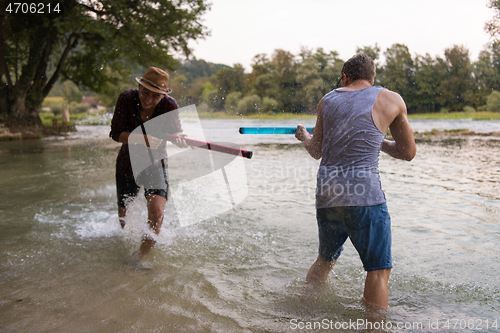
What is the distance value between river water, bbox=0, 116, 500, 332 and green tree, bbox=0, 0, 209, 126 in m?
15.3

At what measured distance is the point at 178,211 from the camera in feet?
21.0

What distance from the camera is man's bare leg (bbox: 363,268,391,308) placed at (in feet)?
8.44

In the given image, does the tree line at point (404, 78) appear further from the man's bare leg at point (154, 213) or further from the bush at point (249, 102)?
the man's bare leg at point (154, 213)

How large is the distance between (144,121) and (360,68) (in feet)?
7.60

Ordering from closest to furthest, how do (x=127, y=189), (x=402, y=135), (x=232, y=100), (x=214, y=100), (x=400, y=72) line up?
1. (x=402, y=135)
2. (x=127, y=189)
3. (x=214, y=100)
4. (x=232, y=100)
5. (x=400, y=72)

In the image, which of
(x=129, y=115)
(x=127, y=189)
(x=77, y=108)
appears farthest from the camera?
(x=77, y=108)

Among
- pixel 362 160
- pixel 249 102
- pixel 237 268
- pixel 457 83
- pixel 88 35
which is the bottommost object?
pixel 237 268

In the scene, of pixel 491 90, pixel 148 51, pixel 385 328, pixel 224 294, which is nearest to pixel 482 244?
pixel 385 328

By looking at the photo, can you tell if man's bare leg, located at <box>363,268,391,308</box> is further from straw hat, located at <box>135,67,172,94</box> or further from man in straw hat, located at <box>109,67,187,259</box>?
straw hat, located at <box>135,67,172,94</box>

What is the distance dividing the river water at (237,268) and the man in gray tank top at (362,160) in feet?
2.05

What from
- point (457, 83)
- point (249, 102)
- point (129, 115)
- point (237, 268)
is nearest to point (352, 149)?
point (237, 268)

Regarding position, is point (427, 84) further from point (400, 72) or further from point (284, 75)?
point (284, 75)

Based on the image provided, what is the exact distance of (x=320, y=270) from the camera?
3.06m

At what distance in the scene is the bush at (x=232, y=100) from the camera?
60.1 ft
